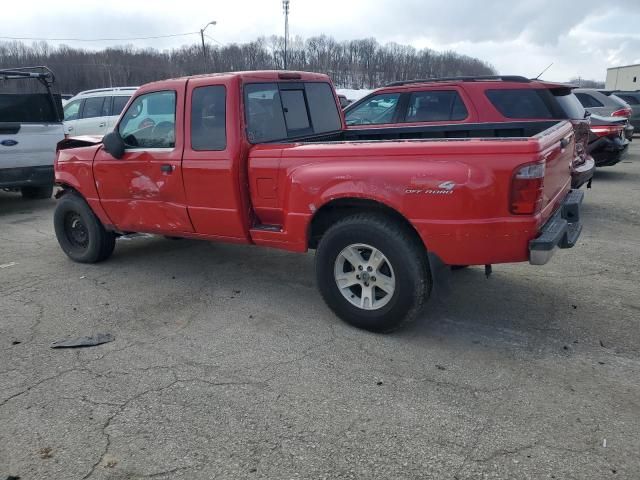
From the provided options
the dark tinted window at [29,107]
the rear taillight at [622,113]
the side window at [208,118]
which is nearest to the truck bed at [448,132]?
the side window at [208,118]

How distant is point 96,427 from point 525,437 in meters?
2.30

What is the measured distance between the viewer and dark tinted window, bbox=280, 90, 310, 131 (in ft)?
15.7

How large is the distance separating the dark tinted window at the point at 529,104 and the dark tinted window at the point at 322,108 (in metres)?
2.68

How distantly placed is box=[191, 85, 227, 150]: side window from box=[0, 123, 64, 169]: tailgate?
5.13 meters

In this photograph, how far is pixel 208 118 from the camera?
446cm

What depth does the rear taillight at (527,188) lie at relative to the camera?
10.3 feet

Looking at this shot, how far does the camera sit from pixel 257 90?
14.8 ft

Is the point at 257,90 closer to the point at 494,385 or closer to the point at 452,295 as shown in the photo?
A: the point at 452,295

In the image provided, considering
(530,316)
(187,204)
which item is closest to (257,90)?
(187,204)

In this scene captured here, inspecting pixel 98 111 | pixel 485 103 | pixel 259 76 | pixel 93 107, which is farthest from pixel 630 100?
pixel 259 76

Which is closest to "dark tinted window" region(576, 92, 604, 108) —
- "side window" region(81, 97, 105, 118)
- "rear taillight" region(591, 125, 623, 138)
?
"rear taillight" region(591, 125, 623, 138)

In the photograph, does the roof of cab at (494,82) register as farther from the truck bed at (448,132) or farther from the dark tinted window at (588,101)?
the dark tinted window at (588,101)

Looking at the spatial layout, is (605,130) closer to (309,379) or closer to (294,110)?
(294,110)

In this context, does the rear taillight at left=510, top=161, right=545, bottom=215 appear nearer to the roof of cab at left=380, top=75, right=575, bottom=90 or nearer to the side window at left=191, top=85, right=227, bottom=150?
the side window at left=191, top=85, right=227, bottom=150
